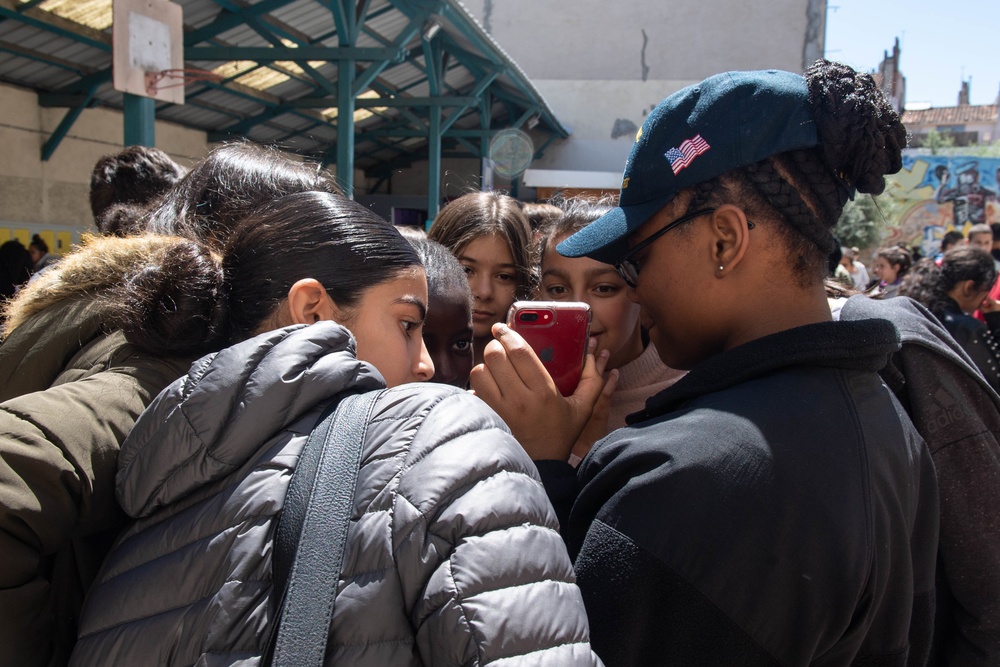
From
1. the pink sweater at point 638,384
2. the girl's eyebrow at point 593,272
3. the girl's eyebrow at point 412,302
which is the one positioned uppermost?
the girl's eyebrow at point 412,302

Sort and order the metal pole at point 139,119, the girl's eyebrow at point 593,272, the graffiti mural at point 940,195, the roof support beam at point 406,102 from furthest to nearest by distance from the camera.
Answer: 1. the graffiti mural at point 940,195
2. the roof support beam at point 406,102
3. the metal pole at point 139,119
4. the girl's eyebrow at point 593,272

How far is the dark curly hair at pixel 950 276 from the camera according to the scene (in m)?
4.08

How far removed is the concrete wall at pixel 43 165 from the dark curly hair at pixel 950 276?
7195 mm

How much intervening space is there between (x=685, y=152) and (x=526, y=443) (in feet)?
1.92

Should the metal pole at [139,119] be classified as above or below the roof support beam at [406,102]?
below

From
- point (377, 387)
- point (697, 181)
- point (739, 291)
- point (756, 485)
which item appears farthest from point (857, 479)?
point (377, 387)

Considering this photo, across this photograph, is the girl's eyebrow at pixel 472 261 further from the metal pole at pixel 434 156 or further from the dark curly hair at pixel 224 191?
the metal pole at pixel 434 156

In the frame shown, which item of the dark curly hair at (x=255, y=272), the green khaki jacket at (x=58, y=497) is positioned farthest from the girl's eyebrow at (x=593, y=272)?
the green khaki jacket at (x=58, y=497)

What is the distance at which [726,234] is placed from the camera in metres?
1.22

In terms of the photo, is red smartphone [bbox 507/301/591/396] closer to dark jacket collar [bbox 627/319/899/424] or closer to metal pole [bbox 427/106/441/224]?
dark jacket collar [bbox 627/319/899/424]

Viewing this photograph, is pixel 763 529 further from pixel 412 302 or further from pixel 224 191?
pixel 224 191

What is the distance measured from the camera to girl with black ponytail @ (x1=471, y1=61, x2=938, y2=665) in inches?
38.7

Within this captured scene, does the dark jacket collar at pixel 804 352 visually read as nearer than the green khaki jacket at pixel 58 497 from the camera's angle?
No

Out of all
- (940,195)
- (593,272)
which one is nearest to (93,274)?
(593,272)
